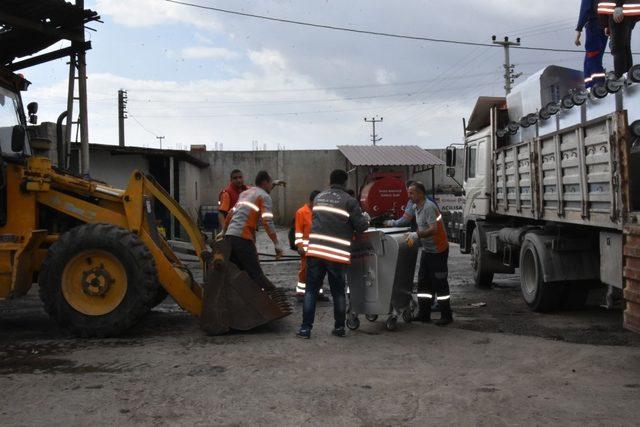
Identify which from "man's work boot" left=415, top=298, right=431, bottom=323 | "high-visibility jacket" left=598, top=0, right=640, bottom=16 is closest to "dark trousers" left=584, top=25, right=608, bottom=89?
"high-visibility jacket" left=598, top=0, right=640, bottom=16

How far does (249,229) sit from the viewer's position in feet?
22.8

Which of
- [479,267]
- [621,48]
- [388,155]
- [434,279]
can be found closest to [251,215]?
[434,279]

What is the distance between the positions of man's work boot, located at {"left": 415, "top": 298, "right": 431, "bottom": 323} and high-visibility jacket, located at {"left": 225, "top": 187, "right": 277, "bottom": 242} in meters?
1.93

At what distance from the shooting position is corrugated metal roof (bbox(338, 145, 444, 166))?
27.7 meters

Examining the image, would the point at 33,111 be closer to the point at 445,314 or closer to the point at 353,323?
A: the point at 353,323

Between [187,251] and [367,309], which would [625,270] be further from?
[187,251]

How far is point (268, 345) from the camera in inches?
242

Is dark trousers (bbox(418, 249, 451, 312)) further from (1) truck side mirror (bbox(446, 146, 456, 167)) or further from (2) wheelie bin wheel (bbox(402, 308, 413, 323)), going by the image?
(1) truck side mirror (bbox(446, 146, 456, 167))

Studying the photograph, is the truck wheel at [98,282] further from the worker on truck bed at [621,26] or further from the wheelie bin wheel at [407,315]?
the worker on truck bed at [621,26]

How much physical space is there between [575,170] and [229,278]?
12.8 feet

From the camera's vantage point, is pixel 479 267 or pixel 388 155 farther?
pixel 388 155

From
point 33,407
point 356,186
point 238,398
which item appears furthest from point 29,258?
point 356,186

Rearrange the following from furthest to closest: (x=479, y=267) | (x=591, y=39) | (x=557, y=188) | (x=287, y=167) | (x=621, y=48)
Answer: (x=287, y=167)
(x=479, y=267)
(x=591, y=39)
(x=621, y=48)
(x=557, y=188)

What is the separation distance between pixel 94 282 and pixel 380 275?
119 inches
